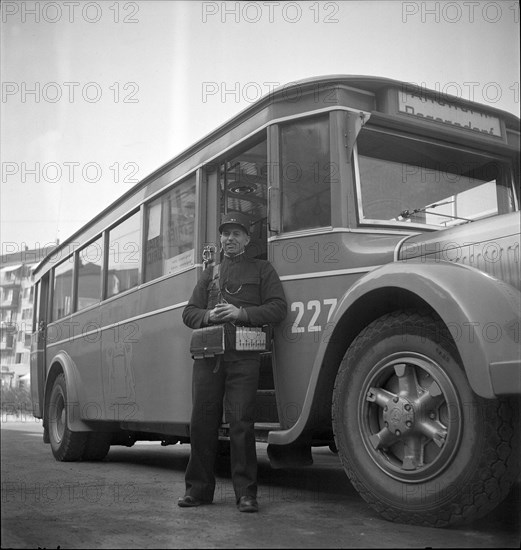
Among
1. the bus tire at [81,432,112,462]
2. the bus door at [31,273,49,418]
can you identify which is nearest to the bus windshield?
the bus tire at [81,432,112,462]

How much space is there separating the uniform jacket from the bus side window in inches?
13.9

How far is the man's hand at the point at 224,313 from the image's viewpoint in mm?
4285

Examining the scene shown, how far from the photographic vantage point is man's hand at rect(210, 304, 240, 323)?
4285 mm

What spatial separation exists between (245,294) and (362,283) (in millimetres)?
896

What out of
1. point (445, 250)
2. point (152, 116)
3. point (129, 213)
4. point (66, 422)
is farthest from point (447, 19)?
point (66, 422)

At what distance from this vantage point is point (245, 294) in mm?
4457

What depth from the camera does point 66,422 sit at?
25.4 feet

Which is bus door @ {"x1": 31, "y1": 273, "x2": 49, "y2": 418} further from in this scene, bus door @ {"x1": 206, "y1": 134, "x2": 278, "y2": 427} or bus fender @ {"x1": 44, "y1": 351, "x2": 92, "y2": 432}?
bus door @ {"x1": 206, "y1": 134, "x2": 278, "y2": 427}

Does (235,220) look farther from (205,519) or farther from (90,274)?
(90,274)

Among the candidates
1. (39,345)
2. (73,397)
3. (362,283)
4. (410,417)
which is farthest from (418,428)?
(39,345)

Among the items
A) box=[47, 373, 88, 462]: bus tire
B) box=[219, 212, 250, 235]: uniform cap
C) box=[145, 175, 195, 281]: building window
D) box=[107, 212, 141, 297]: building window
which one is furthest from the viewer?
box=[47, 373, 88, 462]: bus tire

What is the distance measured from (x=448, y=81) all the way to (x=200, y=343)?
86.9 inches

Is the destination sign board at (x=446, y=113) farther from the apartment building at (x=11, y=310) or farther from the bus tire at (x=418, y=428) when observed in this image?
the apartment building at (x=11, y=310)

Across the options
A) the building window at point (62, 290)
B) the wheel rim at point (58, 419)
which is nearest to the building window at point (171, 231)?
the building window at point (62, 290)
